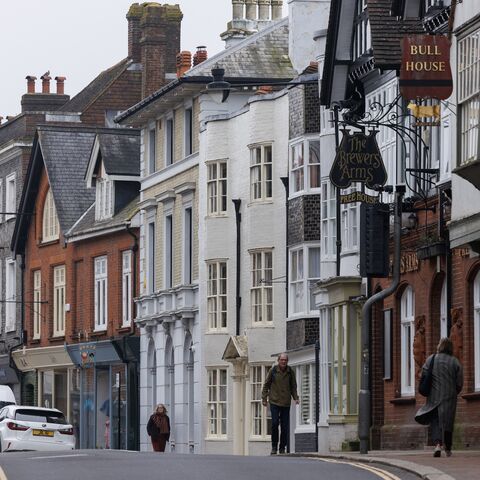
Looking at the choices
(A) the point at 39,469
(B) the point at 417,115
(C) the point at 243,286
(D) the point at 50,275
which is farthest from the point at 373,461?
(D) the point at 50,275

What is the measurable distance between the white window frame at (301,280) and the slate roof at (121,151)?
53.7 ft

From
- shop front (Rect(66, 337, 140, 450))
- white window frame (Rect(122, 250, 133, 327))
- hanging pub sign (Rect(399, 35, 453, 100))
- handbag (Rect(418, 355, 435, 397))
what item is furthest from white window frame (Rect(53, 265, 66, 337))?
handbag (Rect(418, 355, 435, 397))

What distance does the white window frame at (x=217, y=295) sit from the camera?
→ 52.2 m

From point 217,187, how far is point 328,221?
10.4m

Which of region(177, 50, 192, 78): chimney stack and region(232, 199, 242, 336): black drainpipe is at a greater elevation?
region(177, 50, 192, 78): chimney stack

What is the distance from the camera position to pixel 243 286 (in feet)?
168

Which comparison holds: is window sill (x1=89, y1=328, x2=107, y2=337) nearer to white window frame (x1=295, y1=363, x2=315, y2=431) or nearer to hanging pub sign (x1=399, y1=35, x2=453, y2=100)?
white window frame (x1=295, y1=363, x2=315, y2=431)

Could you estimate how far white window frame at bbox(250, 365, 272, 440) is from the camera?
162 ft

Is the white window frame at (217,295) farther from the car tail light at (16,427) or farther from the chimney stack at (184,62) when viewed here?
the car tail light at (16,427)

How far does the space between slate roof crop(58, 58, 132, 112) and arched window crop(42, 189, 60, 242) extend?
476 cm

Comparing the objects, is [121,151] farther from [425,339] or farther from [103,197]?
[425,339]

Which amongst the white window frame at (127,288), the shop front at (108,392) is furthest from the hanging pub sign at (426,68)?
the white window frame at (127,288)

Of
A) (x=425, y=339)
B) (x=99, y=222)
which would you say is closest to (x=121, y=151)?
(x=99, y=222)

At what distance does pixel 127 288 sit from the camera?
61.8 metres
